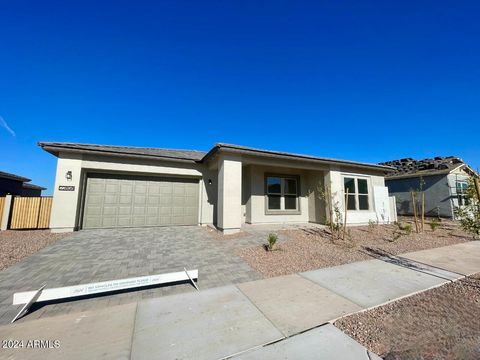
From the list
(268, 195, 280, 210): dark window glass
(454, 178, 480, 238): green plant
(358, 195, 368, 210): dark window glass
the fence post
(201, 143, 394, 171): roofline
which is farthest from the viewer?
(358, 195, 368, 210): dark window glass

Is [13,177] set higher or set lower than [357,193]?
higher

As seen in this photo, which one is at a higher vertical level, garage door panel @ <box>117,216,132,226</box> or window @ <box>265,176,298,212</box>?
window @ <box>265,176,298,212</box>

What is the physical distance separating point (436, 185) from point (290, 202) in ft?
45.0

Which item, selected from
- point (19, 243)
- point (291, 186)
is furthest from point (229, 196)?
point (19, 243)

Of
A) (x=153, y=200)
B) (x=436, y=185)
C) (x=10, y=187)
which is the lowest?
(x=153, y=200)

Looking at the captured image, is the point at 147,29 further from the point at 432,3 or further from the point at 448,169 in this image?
the point at 448,169

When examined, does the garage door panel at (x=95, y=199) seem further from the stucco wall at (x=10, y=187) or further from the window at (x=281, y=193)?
the stucco wall at (x=10, y=187)

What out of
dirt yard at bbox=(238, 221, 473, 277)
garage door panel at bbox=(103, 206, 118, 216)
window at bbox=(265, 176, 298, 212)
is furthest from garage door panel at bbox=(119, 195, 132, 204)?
window at bbox=(265, 176, 298, 212)

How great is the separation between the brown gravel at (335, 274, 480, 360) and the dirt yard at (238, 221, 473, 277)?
6.56 feet

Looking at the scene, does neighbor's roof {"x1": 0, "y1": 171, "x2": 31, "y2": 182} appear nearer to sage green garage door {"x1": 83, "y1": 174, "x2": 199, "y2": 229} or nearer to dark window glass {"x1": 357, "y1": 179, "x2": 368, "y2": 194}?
sage green garage door {"x1": 83, "y1": 174, "x2": 199, "y2": 229}

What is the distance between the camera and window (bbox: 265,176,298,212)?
11414 millimetres

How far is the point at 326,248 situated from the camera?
22.9ft

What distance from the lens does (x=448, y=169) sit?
16.4 meters

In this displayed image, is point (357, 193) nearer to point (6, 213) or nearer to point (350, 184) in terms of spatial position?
point (350, 184)
